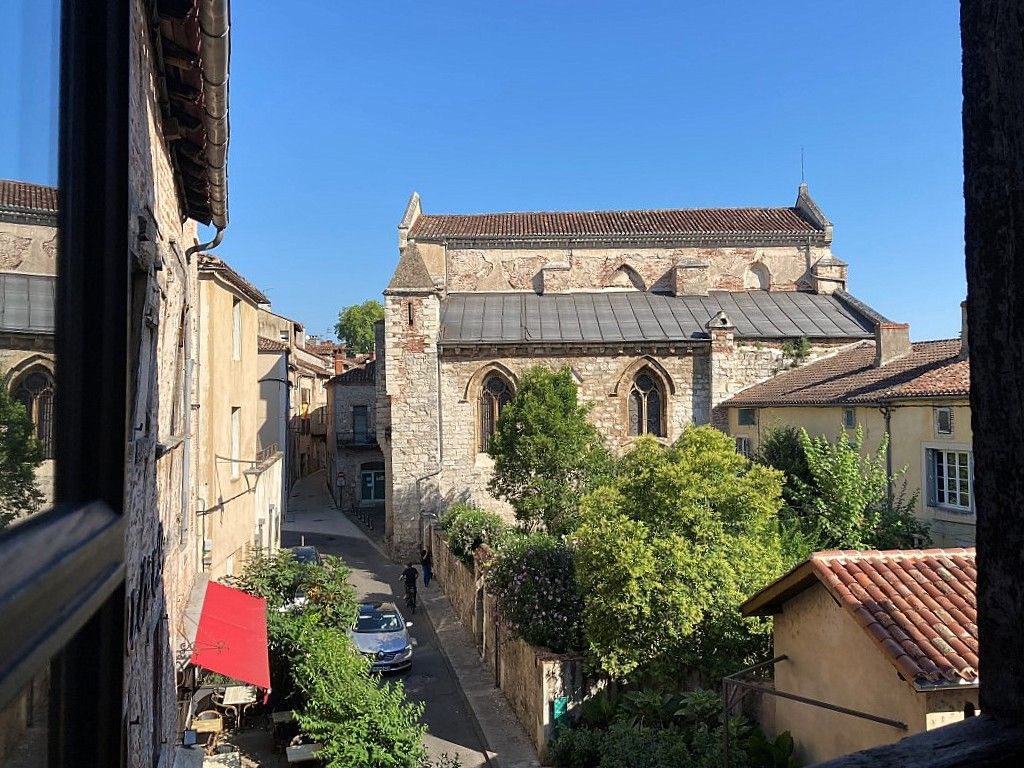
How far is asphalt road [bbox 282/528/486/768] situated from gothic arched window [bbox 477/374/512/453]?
4990 mm

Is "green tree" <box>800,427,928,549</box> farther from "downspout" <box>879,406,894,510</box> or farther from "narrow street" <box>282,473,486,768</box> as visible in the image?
"narrow street" <box>282,473,486,768</box>

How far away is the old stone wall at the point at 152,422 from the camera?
396cm

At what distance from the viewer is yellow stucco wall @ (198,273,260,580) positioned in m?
11.5

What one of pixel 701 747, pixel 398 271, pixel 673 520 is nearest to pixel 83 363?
pixel 701 747

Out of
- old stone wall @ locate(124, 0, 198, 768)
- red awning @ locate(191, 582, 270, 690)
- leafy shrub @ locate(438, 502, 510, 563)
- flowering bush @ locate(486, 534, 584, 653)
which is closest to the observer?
old stone wall @ locate(124, 0, 198, 768)

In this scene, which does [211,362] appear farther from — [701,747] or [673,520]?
[701,747]

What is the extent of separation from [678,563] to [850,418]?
29.1 feet

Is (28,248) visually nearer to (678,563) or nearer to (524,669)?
(678,563)

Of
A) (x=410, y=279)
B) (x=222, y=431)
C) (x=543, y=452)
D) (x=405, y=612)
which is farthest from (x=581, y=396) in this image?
(x=222, y=431)

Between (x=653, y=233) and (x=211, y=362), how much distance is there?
2112 centimetres

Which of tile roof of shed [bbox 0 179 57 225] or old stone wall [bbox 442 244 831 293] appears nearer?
tile roof of shed [bbox 0 179 57 225]

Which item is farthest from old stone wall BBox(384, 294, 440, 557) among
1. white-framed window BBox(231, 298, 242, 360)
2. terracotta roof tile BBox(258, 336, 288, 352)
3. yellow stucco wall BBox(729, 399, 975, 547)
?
yellow stucco wall BBox(729, 399, 975, 547)

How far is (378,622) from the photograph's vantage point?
15.7m

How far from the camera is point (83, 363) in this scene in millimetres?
1025
